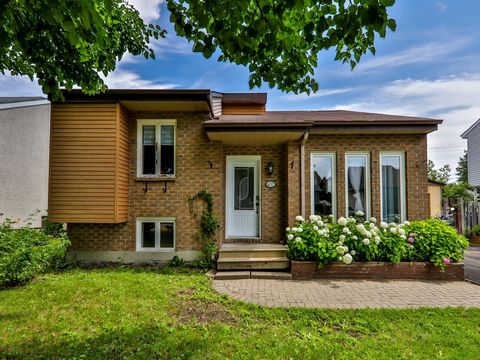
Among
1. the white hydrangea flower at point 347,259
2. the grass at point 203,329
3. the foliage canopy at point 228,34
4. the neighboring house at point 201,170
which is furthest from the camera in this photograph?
the neighboring house at point 201,170

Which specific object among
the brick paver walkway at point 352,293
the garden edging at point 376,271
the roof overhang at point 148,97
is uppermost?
the roof overhang at point 148,97

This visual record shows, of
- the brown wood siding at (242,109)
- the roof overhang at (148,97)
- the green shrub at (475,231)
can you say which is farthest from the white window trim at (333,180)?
the green shrub at (475,231)

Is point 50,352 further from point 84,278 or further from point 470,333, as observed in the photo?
point 470,333

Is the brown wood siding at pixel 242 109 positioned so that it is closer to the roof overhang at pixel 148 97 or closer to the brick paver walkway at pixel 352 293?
the roof overhang at pixel 148 97

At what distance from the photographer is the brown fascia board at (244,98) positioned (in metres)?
9.89

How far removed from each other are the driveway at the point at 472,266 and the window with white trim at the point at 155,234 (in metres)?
7.48

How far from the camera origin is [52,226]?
24.8ft

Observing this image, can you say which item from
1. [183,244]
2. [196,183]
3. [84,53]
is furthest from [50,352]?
[196,183]

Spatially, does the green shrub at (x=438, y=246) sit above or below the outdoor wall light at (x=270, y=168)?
below

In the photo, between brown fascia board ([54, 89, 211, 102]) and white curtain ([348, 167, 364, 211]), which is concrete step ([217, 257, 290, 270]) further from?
brown fascia board ([54, 89, 211, 102])

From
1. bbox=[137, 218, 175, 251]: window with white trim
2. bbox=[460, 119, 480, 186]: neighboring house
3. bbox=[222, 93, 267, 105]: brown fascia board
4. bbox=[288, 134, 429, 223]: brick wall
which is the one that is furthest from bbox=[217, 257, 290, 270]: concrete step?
bbox=[460, 119, 480, 186]: neighboring house

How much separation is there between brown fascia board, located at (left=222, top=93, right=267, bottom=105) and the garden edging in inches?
230

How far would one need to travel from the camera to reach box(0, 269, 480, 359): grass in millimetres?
3295

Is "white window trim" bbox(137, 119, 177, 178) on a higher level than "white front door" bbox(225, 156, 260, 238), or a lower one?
higher
